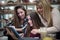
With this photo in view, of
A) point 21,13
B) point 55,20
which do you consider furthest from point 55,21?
point 21,13

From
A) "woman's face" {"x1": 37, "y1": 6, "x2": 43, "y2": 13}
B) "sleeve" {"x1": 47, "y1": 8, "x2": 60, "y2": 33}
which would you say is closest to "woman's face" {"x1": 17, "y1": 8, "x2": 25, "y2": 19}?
"woman's face" {"x1": 37, "y1": 6, "x2": 43, "y2": 13}

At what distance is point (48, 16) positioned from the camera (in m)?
1.61

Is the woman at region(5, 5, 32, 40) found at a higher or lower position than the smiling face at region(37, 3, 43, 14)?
lower

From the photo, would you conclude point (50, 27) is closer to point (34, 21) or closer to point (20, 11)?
point (34, 21)

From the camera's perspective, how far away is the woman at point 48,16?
1598mm

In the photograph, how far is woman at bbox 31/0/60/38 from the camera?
5.24 feet

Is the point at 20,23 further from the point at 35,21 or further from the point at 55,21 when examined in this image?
the point at 55,21

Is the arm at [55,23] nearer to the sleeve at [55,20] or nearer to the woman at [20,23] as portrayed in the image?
the sleeve at [55,20]

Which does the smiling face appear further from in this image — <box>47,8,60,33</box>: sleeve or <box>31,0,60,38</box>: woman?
<box>47,8,60,33</box>: sleeve

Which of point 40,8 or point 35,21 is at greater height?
point 40,8

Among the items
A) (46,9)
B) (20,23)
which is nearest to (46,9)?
(46,9)

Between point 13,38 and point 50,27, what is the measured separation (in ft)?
1.12

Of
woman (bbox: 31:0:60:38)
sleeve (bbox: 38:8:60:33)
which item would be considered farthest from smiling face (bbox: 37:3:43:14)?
sleeve (bbox: 38:8:60:33)

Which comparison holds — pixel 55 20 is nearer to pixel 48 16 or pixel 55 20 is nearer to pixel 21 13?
pixel 48 16
